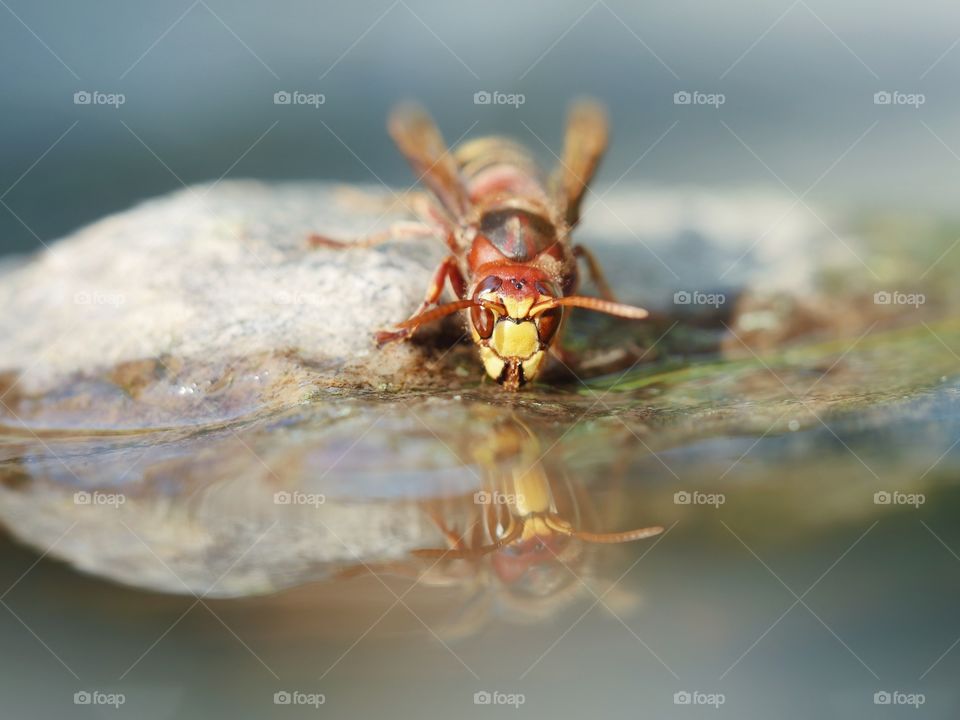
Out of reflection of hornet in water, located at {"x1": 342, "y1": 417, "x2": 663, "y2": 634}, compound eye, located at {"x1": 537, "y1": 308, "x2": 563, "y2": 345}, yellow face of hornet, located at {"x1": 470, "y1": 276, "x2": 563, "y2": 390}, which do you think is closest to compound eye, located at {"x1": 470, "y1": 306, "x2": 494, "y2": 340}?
yellow face of hornet, located at {"x1": 470, "y1": 276, "x2": 563, "y2": 390}

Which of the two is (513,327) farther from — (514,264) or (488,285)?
(514,264)

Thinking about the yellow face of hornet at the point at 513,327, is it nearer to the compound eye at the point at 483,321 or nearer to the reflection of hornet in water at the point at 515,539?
the compound eye at the point at 483,321

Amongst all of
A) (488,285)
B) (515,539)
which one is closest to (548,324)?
(488,285)

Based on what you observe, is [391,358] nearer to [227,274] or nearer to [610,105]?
[227,274]

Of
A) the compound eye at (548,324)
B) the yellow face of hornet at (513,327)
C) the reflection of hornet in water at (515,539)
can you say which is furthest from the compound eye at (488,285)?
the reflection of hornet in water at (515,539)

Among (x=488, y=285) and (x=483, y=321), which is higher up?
(x=488, y=285)

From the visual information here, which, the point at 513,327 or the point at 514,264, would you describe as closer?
the point at 513,327

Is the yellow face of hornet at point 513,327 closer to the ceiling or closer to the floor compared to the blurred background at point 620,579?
closer to the ceiling
